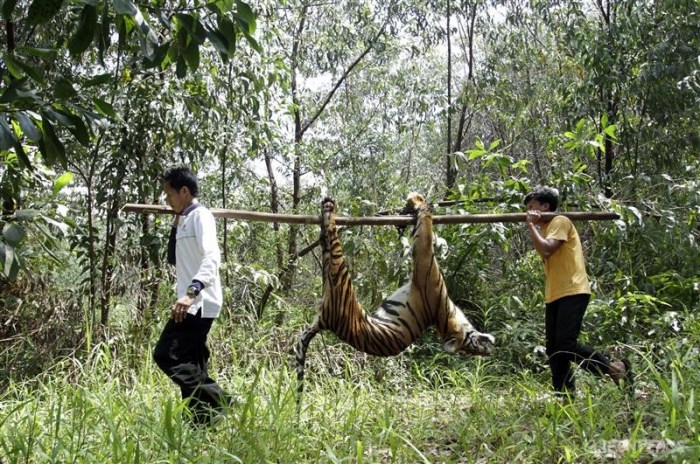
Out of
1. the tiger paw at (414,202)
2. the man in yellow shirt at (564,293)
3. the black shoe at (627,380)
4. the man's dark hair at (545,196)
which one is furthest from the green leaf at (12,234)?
the black shoe at (627,380)

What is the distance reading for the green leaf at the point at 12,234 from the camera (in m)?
2.47

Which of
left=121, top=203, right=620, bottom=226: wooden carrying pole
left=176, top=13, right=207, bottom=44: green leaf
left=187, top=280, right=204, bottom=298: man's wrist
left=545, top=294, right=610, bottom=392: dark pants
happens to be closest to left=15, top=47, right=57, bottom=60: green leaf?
left=176, top=13, right=207, bottom=44: green leaf

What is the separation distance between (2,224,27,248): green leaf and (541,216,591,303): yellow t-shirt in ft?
10.2

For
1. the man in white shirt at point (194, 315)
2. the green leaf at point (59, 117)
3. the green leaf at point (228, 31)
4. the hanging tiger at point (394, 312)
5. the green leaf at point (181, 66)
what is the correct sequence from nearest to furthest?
the green leaf at point (59, 117)
the green leaf at point (228, 31)
the green leaf at point (181, 66)
the hanging tiger at point (394, 312)
the man in white shirt at point (194, 315)

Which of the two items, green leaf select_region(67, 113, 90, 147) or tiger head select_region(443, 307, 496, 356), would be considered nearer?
green leaf select_region(67, 113, 90, 147)

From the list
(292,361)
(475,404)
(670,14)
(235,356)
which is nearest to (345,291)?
(475,404)

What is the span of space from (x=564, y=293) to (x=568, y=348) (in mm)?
348

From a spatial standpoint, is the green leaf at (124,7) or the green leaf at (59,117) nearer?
the green leaf at (124,7)

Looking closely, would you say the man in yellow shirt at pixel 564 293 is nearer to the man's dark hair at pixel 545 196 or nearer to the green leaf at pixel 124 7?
the man's dark hair at pixel 545 196

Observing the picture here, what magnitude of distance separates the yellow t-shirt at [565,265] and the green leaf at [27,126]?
3.16 metres

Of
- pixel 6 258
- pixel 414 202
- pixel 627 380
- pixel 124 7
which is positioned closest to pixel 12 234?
pixel 6 258

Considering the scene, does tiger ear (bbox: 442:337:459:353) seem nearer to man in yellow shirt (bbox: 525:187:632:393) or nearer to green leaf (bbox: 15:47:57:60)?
man in yellow shirt (bbox: 525:187:632:393)

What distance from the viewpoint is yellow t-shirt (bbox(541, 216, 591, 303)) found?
14.5ft

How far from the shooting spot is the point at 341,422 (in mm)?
4094
